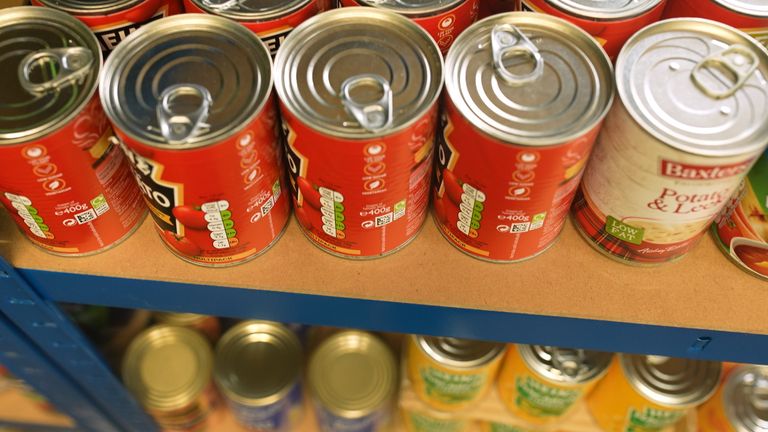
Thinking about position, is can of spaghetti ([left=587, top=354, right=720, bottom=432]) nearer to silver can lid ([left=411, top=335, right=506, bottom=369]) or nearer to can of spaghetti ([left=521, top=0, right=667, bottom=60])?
silver can lid ([left=411, top=335, right=506, bottom=369])

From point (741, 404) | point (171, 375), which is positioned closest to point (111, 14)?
point (171, 375)

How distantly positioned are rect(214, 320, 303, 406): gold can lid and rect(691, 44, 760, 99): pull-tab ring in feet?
3.54

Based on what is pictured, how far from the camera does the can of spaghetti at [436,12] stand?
848 mm

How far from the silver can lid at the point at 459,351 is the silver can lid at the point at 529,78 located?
626 millimetres

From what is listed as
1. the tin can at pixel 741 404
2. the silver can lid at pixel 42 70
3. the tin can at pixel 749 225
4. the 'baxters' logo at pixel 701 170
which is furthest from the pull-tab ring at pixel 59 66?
the tin can at pixel 741 404

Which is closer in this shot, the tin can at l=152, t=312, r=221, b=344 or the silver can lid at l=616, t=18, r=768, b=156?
the silver can lid at l=616, t=18, r=768, b=156

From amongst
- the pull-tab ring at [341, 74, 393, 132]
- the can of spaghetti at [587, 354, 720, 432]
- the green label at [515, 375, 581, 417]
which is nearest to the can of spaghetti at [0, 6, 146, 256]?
the pull-tab ring at [341, 74, 393, 132]

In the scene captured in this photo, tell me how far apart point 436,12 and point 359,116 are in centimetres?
22

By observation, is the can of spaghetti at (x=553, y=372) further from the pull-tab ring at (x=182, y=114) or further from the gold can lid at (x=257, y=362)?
the pull-tab ring at (x=182, y=114)

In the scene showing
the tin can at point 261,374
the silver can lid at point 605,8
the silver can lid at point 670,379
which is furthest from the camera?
the tin can at point 261,374

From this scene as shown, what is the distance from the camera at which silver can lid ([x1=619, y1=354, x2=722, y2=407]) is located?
1210mm

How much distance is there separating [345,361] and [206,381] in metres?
0.34

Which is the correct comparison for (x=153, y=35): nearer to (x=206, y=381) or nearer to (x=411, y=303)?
(x=411, y=303)

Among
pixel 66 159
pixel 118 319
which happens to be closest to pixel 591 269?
pixel 66 159
